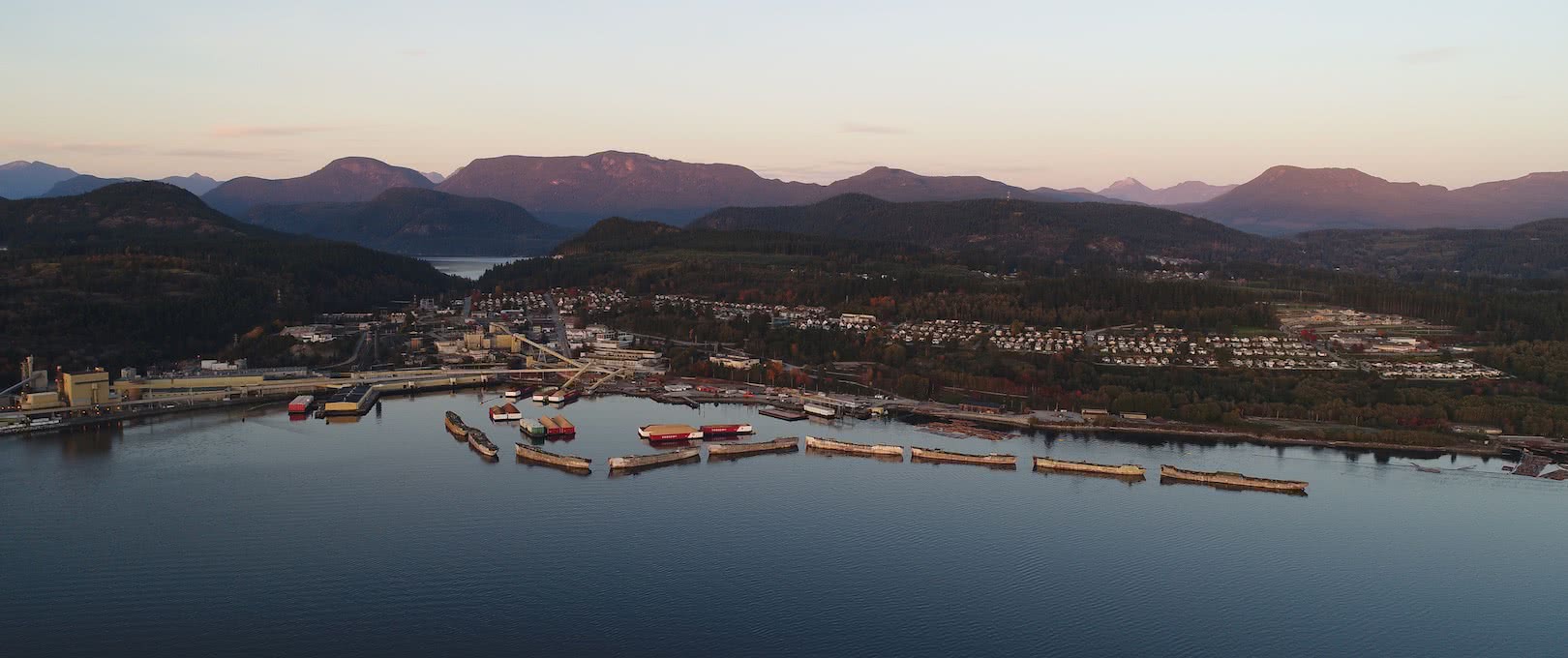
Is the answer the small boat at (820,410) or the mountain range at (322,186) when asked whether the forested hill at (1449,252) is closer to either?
the small boat at (820,410)

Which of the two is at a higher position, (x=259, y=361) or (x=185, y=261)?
(x=185, y=261)

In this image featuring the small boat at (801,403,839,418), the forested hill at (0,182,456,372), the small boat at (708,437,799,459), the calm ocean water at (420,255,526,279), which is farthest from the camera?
the calm ocean water at (420,255,526,279)

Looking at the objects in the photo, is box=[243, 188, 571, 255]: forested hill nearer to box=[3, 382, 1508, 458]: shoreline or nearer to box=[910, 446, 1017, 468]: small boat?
box=[3, 382, 1508, 458]: shoreline

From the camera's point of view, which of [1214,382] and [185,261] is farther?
[185,261]

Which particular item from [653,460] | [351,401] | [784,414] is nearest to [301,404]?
[351,401]

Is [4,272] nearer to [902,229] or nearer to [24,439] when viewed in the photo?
[24,439]

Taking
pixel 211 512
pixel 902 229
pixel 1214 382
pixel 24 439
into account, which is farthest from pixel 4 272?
pixel 902 229

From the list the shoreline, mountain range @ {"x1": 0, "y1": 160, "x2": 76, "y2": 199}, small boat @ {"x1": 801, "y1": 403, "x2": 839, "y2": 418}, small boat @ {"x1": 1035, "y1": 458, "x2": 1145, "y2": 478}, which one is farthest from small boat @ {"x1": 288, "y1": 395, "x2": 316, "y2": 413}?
mountain range @ {"x1": 0, "y1": 160, "x2": 76, "y2": 199}

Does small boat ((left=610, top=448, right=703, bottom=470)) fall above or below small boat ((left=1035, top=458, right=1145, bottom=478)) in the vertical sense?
above
